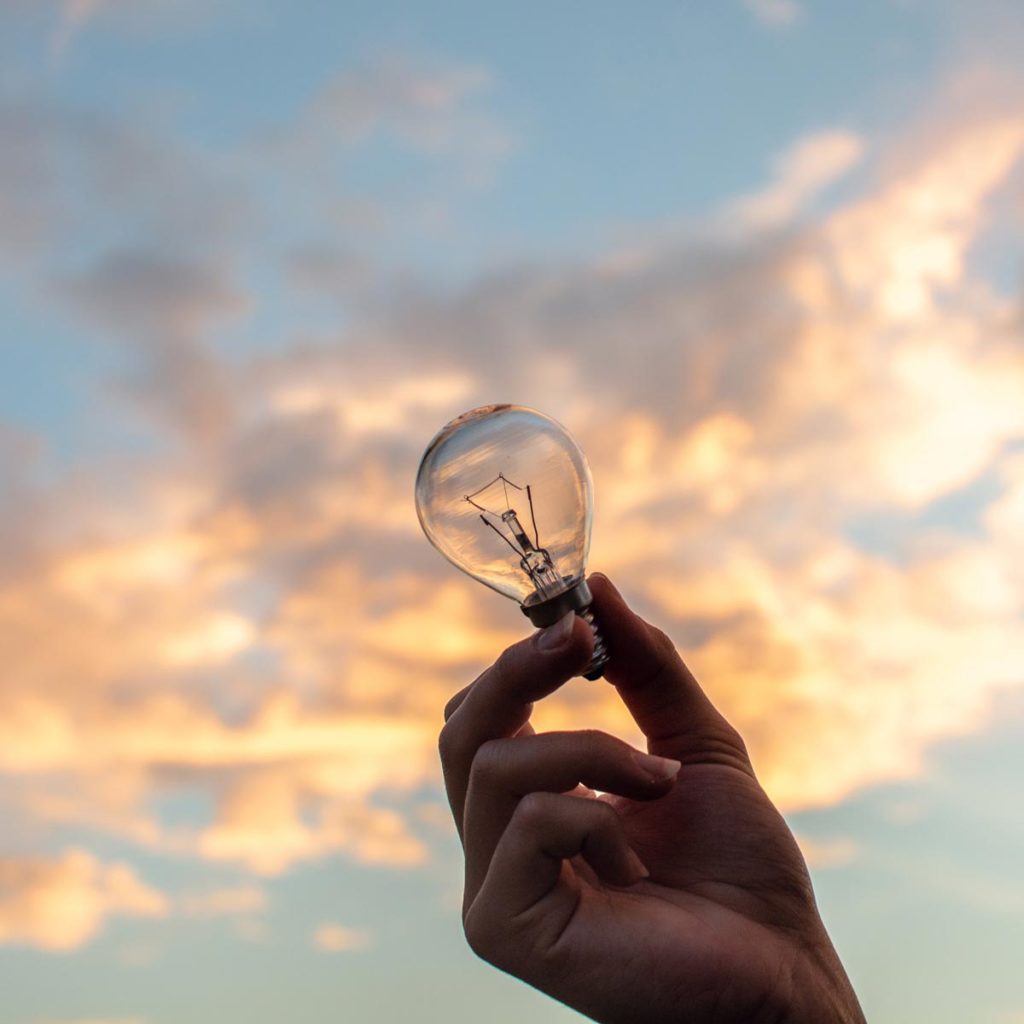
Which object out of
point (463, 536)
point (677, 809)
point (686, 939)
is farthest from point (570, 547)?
point (686, 939)

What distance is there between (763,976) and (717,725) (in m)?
0.66

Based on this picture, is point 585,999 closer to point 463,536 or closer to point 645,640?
point 645,640

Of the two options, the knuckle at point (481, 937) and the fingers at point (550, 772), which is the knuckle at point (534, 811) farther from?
the knuckle at point (481, 937)

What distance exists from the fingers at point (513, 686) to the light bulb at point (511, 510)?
0.20 metres

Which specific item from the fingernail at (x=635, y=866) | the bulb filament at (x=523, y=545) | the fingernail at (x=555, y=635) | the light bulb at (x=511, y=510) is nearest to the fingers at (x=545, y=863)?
the fingernail at (x=635, y=866)

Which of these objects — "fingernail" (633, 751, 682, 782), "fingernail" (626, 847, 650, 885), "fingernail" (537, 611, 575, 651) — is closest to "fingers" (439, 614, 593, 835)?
"fingernail" (537, 611, 575, 651)

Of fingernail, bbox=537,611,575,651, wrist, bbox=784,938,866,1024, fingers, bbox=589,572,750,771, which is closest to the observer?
fingernail, bbox=537,611,575,651

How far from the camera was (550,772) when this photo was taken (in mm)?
2445

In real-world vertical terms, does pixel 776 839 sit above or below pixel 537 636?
below

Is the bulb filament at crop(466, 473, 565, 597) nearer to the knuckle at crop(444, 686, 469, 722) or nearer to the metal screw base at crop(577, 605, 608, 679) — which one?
the metal screw base at crop(577, 605, 608, 679)

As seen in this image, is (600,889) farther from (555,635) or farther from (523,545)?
(523,545)

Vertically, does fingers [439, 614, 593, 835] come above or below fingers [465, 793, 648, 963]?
above

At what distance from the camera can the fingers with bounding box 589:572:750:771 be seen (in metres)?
2.90

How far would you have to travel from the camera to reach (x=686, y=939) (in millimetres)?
2543
